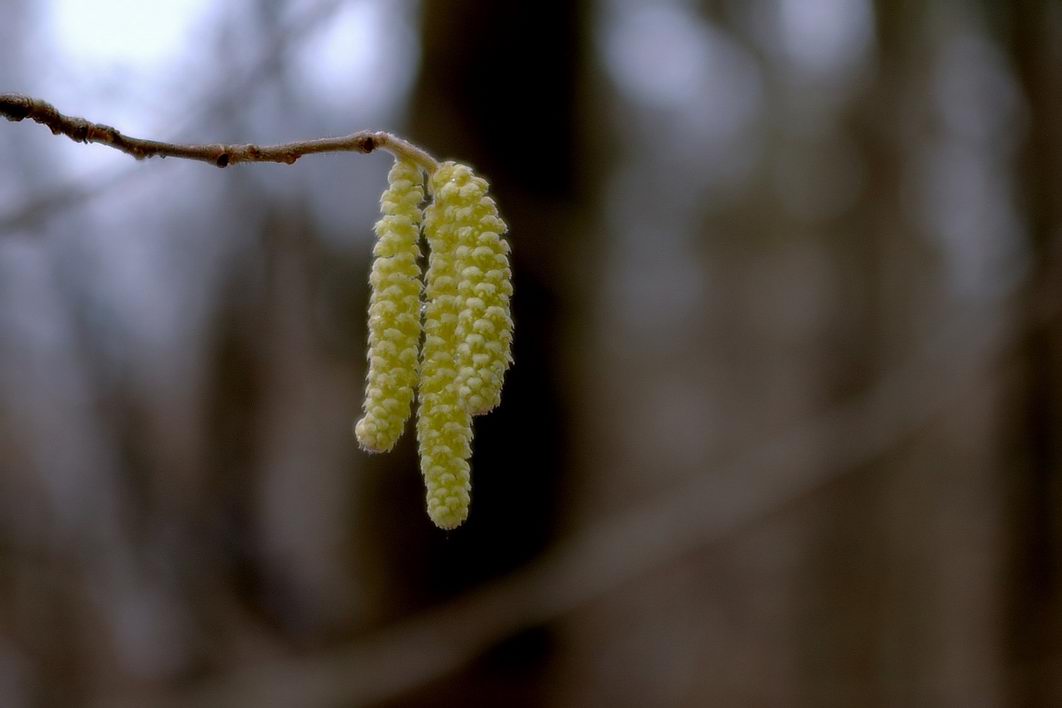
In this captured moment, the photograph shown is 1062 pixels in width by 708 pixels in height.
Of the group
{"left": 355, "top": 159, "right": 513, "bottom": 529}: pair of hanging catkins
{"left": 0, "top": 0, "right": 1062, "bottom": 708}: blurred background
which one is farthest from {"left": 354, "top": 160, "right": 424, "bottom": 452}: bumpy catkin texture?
{"left": 0, "top": 0, "right": 1062, "bottom": 708}: blurred background

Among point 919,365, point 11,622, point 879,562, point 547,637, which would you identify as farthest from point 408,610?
point 919,365

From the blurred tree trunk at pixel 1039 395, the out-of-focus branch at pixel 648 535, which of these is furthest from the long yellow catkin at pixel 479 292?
the blurred tree trunk at pixel 1039 395

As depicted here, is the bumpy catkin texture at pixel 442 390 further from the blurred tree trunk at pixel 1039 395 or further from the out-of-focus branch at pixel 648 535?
the blurred tree trunk at pixel 1039 395

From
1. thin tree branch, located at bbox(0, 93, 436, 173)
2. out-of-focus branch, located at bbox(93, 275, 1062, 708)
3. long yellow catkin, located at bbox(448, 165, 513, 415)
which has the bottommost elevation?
long yellow catkin, located at bbox(448, 165, 513, 415)

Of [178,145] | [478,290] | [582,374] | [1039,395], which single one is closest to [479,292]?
[478,290]

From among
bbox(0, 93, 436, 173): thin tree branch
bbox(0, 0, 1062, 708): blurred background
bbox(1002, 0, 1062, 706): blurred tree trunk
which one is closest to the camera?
bbox(0, 93, 436, 173): thin tree branch

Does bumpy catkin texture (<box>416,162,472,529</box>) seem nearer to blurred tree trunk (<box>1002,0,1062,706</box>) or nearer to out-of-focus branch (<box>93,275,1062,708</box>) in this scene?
out-of-focus branch (<box>93,275,1062,708</box>)
